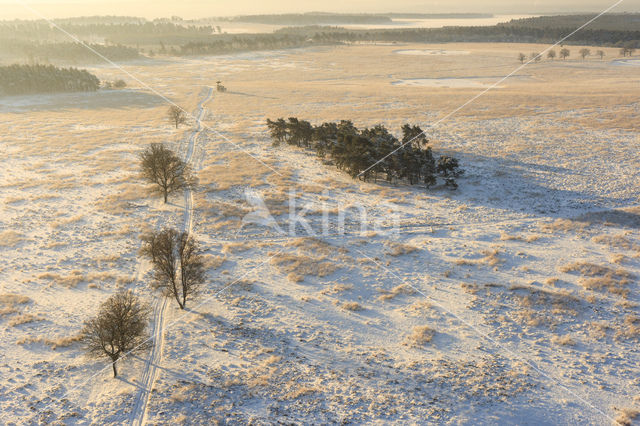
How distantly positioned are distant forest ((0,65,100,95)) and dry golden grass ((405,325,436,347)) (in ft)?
390

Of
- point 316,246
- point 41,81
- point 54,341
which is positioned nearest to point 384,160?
point 316,246

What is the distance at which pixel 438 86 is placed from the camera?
377 ft

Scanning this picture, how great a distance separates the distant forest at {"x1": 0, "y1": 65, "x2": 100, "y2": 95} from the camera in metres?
108

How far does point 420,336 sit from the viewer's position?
24000 mm

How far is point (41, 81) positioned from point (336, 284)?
117 metres

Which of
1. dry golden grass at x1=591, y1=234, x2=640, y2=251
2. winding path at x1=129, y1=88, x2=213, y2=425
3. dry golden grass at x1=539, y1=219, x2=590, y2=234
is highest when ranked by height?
dry golden grass at x1=539, y1=219, x2=590, y2=234

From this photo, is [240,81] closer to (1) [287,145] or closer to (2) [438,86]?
(2) [438,86]

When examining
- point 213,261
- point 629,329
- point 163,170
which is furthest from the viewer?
point 163,170

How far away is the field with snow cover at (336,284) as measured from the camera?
790 inches

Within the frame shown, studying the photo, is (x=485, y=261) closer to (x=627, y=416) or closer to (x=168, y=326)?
(x=627, y=416)

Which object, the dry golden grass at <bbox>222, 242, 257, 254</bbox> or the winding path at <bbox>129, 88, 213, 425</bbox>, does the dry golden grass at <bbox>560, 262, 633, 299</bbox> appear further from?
the winding path at <bbox>129, 88, 213, 425</bbox>

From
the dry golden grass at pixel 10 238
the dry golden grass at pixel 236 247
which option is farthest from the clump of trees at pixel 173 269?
the dry golden grass at pixel 10 238

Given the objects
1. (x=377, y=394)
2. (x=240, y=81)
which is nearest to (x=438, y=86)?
(x=240, y=81)

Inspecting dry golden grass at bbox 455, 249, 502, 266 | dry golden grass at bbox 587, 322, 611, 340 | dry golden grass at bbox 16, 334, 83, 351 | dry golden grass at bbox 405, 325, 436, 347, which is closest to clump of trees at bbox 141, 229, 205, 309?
dry golden grass at bbox 16, 334, 83, 351
